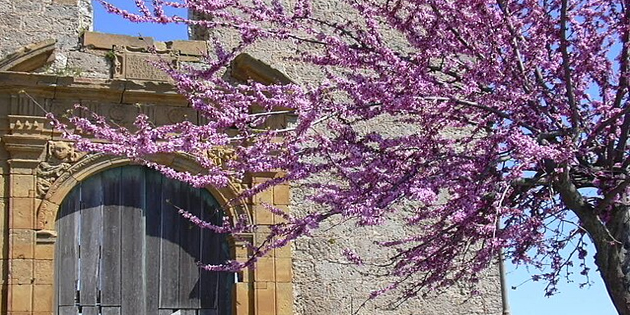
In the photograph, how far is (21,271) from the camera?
25.7ft

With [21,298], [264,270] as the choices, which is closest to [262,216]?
[264,270]

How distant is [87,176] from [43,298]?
3.55 feet

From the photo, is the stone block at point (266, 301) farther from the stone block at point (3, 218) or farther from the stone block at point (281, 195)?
the stone block at point (3, 218)

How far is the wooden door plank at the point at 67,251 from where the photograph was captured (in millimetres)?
8055

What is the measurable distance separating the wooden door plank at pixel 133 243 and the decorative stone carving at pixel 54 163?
52cm

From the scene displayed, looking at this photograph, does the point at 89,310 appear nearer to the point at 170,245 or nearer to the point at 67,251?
the point at 67,251

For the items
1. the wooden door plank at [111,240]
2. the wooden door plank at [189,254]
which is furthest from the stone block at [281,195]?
the wooden door plank at [111,240]

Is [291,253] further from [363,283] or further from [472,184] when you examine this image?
[472,184]

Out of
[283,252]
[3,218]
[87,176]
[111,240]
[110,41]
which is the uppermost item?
[110,41]

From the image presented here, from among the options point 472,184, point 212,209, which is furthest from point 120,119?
point 472,184

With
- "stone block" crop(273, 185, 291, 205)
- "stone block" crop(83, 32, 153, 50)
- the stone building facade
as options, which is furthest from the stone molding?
"stone block" crop(273, 185, 291, 205)

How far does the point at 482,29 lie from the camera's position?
6086 millimetres

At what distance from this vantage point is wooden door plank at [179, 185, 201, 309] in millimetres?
8445

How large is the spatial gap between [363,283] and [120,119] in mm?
2600
